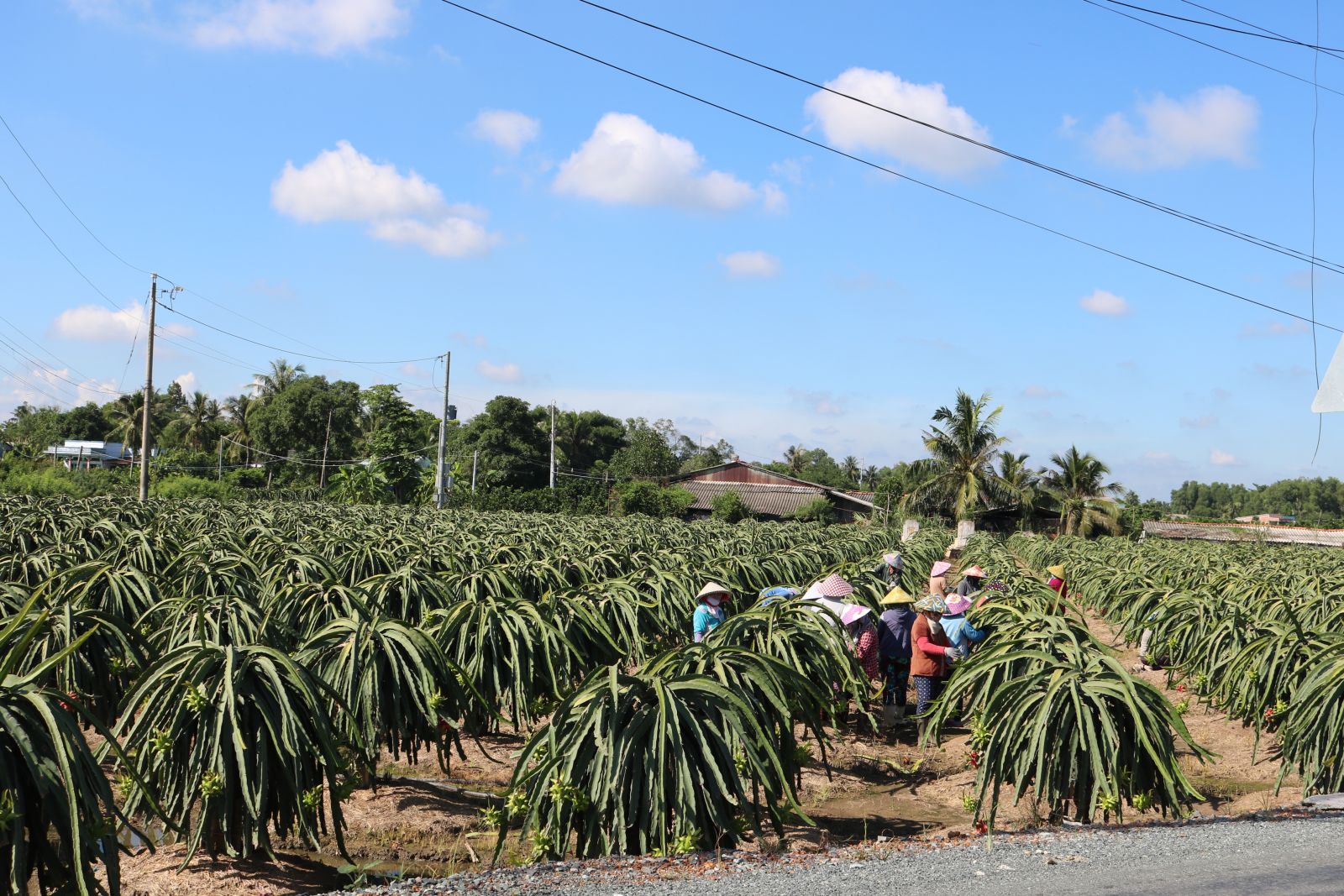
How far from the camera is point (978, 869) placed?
4.52m

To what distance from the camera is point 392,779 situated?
7527mm

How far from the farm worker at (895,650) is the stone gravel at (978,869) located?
168 inches

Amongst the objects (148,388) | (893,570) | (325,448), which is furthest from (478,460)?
(893,570)

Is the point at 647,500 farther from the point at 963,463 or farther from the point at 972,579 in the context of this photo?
the point at 972,579

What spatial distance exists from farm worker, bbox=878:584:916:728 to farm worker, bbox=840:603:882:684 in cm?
21

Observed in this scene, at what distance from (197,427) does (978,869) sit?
70.3 m

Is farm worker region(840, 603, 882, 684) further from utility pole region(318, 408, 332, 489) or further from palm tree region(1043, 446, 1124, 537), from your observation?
utility pole region(318, 408, 332, 489)

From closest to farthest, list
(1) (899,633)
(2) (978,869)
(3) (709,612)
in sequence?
(2) (978,869)
(3) (709,612)
(1) (899,633)

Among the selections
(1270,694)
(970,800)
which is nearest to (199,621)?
(970,800)

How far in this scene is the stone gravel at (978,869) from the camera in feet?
13.7

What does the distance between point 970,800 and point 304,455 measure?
61910 millimetres

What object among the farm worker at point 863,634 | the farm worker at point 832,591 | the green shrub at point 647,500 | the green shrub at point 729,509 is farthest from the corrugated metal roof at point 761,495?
the farm worker at point 863,634

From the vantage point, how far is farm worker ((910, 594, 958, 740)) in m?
→ 9.02

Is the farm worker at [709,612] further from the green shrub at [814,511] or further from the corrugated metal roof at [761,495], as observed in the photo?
the corrugated metal roof at [761,495]
